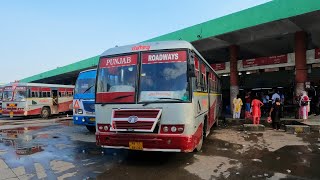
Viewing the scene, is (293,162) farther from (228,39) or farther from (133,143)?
(228,39)

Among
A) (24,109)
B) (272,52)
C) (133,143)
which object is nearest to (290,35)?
(272,52)

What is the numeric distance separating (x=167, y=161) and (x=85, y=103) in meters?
6.07

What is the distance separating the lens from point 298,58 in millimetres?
15555

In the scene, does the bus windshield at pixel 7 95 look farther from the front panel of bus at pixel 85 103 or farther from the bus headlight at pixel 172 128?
the bus headlight at pixel 172 128

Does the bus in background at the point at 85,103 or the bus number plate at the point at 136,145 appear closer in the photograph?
the bus number plate at the point at 136,145

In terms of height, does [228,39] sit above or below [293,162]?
above

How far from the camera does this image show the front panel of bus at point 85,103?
1214cm

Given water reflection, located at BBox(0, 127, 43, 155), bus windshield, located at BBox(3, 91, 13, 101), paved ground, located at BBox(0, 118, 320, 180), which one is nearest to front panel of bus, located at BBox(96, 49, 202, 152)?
paved ground, located at BBox(0, 118, 320, 180)

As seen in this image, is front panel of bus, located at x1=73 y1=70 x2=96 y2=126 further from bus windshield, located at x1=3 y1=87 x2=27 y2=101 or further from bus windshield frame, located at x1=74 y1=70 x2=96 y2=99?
bus windshield, located at x1=3 y1=87 x2=27 y2=101

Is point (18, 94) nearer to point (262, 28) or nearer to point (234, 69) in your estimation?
point (234, 69)

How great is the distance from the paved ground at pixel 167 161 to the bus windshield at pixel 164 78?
1.68 metres

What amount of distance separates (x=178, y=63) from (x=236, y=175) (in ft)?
8.97

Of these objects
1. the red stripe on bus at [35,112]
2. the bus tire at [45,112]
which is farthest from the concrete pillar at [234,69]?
the red stripe on bus at [35,112]

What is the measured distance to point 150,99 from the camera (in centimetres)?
659
